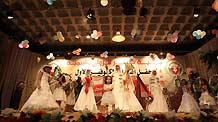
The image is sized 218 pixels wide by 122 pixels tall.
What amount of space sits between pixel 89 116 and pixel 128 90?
4.87 m

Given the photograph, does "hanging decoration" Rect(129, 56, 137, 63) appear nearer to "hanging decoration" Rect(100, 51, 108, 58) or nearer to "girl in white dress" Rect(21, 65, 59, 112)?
"hanging decoration" Rect(100, 51, 108, 58)

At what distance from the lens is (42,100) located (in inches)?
A: 243

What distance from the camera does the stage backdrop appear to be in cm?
1025

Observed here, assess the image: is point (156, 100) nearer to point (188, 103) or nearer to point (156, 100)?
point (156, 100)

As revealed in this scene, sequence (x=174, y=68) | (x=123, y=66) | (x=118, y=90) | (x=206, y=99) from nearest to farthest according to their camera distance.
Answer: (x=206, y=99), (x=118, y=90), (x=174, y=68), (x=123, y=66)

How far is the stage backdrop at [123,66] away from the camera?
10.2 metres

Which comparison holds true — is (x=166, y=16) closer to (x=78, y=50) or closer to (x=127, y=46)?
A: (x=127, y=46)

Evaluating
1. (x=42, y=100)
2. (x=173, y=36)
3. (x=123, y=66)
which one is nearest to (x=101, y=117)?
(x=42, y=100)

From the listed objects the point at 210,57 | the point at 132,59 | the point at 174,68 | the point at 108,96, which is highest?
the point at 132,59

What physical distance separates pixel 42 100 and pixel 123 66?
16.2 feet

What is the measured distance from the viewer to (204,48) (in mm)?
9562

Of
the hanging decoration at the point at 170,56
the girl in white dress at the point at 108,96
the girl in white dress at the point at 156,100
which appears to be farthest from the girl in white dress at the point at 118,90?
the hanging decoration at the point at 170,56

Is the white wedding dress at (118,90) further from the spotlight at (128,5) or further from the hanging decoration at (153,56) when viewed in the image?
the hanging decoration at (153,56)

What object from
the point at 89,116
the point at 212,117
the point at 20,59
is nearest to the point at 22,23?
the point at 20,59
